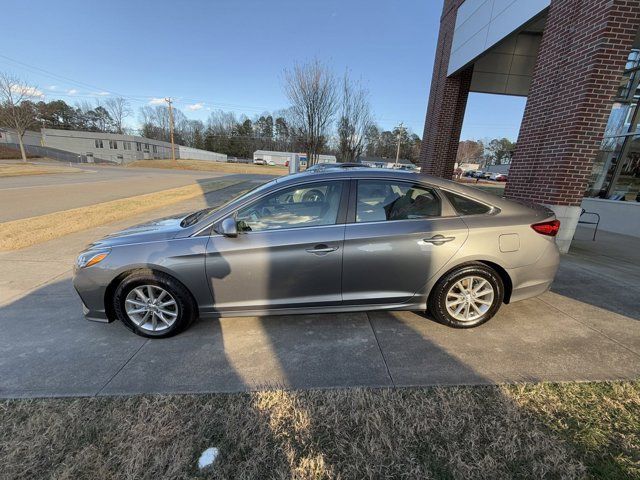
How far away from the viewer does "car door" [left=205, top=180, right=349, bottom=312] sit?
290 cm

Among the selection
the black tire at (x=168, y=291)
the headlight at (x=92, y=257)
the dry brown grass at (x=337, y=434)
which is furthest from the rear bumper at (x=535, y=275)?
the headlight at (x=92, y=257)

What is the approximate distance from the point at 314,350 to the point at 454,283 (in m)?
1.54

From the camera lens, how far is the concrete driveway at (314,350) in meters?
2.52

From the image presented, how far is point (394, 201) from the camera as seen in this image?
312 cm

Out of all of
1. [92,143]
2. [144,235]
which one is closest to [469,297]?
[144,235]

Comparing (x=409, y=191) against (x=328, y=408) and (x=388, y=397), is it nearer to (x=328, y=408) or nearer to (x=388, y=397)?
(x=388, y=397)

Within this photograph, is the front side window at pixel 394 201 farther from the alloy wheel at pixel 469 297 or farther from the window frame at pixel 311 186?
the alloy wheel at pixel 469 297

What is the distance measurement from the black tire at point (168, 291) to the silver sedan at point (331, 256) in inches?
0.4

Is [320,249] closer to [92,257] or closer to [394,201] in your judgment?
[394,201]

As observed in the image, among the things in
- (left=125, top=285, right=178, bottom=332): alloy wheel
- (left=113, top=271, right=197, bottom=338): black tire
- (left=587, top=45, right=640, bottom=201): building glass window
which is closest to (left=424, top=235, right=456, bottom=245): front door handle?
(left=113, top=271, right=197, bottom=338): black tire

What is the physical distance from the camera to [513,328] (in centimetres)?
327

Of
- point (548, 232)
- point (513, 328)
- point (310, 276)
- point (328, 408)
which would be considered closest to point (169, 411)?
point (328, 408)

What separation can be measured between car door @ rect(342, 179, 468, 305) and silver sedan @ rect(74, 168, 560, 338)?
0.01 meters

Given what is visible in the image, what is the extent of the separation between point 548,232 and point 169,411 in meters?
3.77
